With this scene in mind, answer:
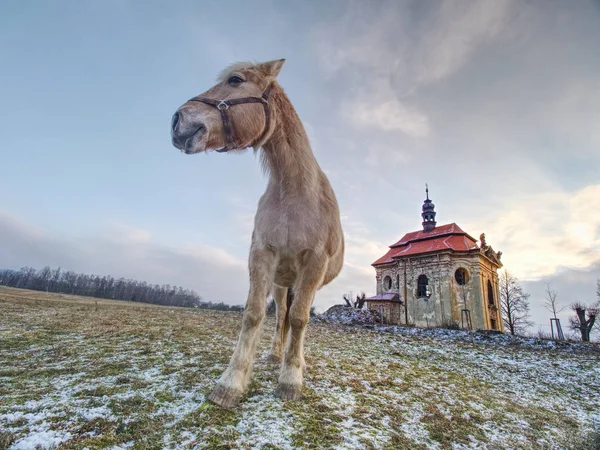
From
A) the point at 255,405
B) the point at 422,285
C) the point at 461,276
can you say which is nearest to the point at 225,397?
the point at 255,405

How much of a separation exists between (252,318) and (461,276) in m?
31.4

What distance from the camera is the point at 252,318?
2.90 meters

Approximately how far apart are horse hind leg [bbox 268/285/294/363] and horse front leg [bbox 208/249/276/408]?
1.27 meters

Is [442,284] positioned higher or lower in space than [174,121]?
higher

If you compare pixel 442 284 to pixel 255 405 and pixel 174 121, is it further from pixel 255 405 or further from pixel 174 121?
pixel 174 121

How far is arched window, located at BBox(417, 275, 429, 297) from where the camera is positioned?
29828mm

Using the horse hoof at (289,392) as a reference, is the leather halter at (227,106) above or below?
above

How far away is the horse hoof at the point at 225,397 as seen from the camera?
2.47m

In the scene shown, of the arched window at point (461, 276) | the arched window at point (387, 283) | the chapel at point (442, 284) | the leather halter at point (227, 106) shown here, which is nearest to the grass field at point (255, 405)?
A: the leather halter at point (227, 106)

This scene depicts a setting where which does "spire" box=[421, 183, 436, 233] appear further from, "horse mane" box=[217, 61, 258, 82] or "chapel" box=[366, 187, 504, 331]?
"horse mane" box=[217, 61, 258, 82]

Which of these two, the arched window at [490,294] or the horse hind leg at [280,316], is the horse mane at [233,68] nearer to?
the horse hind leg at [280,316]

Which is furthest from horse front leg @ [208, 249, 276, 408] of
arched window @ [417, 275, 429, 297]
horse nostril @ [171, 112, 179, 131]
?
arched window @ [417, 275, 429, 297]

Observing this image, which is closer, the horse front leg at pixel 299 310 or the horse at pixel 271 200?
the horse at pixel 271 200

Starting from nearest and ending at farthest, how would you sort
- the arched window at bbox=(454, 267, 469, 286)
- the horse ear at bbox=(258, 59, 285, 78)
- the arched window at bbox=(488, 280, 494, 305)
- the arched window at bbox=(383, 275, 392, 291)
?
the horse ear at bbox=(258, 59, 285, 78)
the arched window at bbox=(454, 267, 469, 286)
the arched window at bbox=(488, 280, 494, 305)
the arched window at bbox=(383, 275, 392, 291)
